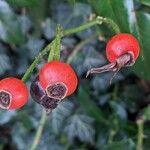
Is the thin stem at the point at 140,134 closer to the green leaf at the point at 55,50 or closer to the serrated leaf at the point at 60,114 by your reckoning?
the serrated leaf at the point at 60,114

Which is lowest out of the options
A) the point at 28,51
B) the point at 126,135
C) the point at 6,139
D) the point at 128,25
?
the point at 6,139

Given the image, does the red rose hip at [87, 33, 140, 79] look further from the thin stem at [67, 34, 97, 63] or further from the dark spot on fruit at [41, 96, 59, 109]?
the thin stem at [67, 34, 97, 63]

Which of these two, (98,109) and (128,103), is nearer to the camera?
(98,109)

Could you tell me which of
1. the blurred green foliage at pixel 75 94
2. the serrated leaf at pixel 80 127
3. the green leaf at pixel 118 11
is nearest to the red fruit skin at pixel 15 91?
the green leaf at pixel 118 11

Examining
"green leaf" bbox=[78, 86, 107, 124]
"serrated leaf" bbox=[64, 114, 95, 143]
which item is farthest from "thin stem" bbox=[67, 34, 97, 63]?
"serrated leaf" bbox=[64, 114, 95, 143]

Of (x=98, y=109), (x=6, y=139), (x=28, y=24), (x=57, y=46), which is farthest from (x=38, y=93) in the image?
(x=6, y=139)

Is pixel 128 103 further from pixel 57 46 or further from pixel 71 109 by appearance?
pixel 57 46

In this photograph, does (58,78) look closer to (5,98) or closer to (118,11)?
(5,98)
